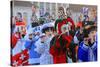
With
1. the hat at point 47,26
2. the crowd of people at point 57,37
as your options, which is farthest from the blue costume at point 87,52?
the hat at point 47,26

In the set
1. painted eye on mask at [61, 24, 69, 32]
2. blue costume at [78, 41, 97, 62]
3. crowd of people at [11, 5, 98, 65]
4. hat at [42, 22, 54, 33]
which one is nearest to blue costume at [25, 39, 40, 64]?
crowd of people at [11, 5, 98, 65]

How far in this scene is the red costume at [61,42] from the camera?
1.83 metres

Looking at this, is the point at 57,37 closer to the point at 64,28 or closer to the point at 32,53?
the point at 64,28

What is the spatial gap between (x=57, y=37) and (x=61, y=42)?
0.23ft

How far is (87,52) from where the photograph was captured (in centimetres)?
195

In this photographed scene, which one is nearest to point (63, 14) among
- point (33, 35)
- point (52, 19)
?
point (52, 19)

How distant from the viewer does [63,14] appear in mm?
1871

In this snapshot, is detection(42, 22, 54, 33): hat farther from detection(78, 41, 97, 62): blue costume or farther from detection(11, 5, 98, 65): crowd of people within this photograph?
detection(78, 41, 97, 62): blue costume

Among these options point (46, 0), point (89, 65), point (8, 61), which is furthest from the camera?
point (89, 65)

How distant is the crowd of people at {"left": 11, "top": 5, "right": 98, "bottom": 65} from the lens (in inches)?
68.9

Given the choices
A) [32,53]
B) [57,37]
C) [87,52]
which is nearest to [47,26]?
[57,37]

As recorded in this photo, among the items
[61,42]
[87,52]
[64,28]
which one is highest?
[64,28]

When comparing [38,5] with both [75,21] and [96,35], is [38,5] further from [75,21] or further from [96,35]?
[96,35]

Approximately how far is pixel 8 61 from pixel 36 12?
1.86ft
